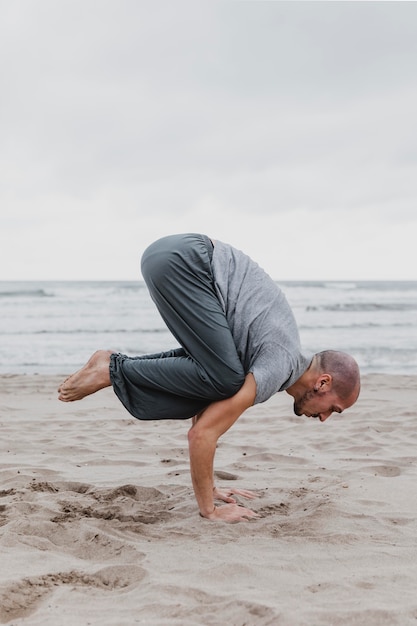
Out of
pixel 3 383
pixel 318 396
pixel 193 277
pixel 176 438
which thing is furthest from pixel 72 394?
pixel 3 383

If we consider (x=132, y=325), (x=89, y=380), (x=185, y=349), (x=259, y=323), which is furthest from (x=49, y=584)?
(x=132, y=325)

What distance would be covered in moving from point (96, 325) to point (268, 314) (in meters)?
16.1

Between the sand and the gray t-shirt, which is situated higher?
the gray t-shirt

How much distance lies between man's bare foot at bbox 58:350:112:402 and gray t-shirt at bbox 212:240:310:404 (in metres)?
0.68

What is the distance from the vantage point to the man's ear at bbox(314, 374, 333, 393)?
3.43 metres

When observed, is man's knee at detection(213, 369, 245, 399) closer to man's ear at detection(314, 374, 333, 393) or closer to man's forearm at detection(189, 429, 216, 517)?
man's forearm at detection(189, 429, 216, 517)

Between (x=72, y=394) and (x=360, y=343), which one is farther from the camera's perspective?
(x=360, y=343)

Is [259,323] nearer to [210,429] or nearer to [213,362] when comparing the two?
[213,362]

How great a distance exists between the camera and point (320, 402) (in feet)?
11.4

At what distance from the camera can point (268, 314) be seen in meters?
3.32

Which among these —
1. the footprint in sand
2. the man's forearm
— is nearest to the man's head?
the man's forearm

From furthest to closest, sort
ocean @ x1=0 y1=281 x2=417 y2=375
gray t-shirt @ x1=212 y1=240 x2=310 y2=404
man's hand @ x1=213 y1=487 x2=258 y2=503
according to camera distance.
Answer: ocean @ x1=0 y1=281 x2=417 y2=375
man's hand @ x1=213 y1=487 x2=258 y2=503
gray t-shirt @ x1=212 y1=240 x2=310 y2=404

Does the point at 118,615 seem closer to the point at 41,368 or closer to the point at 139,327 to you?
the point at 41,368

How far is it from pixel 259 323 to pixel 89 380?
89 centimetres
